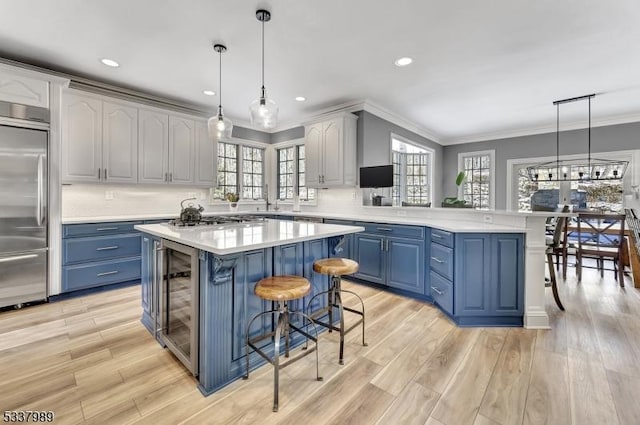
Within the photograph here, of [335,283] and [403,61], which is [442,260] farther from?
[403,61]

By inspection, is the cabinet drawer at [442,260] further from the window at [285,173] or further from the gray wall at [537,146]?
the gray wall at [537,146]

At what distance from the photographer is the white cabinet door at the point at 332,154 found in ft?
14.6

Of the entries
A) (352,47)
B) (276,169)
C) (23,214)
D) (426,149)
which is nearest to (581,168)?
(426,149)

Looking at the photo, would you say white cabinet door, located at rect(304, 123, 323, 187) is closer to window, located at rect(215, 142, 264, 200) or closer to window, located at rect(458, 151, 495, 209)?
window, located at rect(215, 142, 264, 200)

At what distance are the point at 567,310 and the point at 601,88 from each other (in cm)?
302

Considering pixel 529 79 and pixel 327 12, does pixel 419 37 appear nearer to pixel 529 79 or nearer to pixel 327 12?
pixel 327 12

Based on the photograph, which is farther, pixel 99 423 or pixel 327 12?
pixel 327 12

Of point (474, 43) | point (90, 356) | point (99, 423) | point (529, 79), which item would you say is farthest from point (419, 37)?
point (90, 356)

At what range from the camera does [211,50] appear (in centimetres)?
286

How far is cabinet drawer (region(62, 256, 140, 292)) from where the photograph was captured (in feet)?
10.7

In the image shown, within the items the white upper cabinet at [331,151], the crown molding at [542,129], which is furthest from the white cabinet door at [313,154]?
the crown molding at [542,129]

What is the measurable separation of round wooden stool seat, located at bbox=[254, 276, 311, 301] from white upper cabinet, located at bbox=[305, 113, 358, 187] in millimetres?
2782

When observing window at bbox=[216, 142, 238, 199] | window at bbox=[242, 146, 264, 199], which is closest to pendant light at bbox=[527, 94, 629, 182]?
window at bbox=[242, 146, 264, 199]

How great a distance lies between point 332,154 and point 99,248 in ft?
11.2
